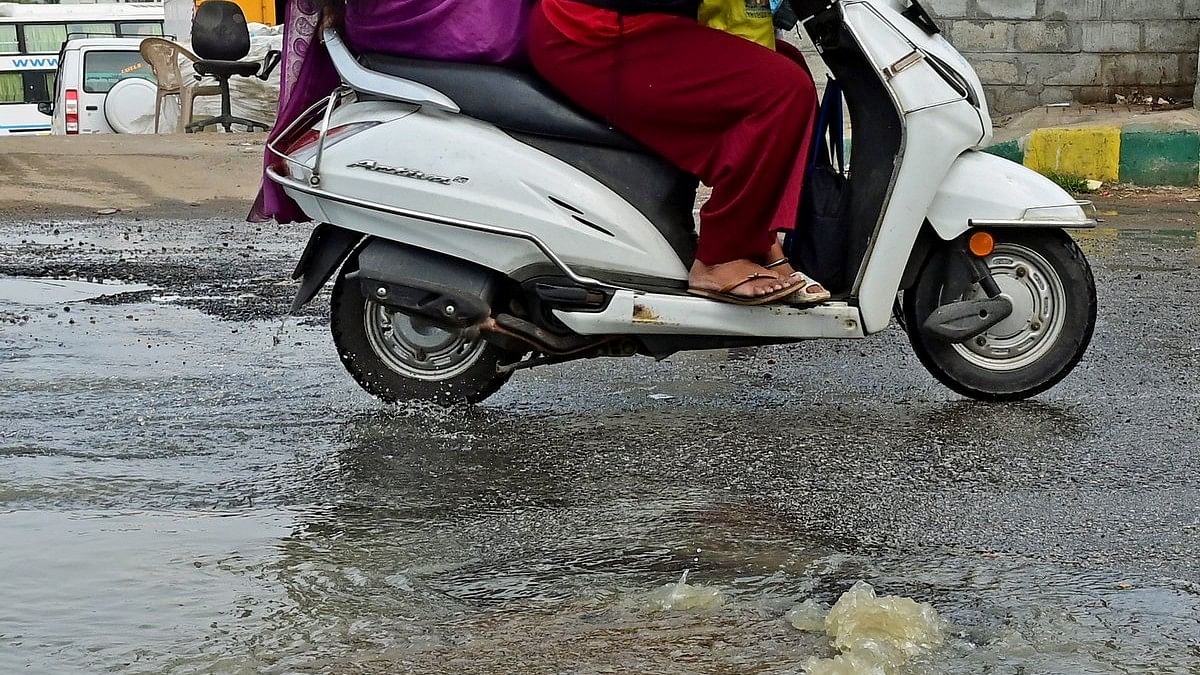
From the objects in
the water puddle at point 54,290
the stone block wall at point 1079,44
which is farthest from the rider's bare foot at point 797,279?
the stone block wall at point 1079,44

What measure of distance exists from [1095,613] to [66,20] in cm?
3020

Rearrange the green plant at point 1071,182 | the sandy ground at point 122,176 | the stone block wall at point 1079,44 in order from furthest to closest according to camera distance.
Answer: the stone block wall at point 1079,44, the green plant at point 1071,182, the sandy ground at point 122,176

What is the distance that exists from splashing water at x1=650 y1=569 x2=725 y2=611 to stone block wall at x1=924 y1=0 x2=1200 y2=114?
36.0 ft

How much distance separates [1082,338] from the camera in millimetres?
4199

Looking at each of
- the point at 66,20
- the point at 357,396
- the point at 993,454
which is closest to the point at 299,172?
the point at 357,396

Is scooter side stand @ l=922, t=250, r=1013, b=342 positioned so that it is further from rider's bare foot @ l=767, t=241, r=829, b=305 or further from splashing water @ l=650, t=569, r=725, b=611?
splashing water @ l=650, t=569, r=725, b=611

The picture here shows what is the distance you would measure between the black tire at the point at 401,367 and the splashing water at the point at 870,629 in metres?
1.78

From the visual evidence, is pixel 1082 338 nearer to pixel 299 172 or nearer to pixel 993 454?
pixel 993 454

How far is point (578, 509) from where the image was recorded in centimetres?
334

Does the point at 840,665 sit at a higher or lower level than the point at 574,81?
lower

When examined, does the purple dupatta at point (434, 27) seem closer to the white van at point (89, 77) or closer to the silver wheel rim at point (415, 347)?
the silver wheel rim at point (415, 347)

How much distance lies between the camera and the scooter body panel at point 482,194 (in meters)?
3.95

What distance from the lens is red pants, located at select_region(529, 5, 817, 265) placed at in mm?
3871

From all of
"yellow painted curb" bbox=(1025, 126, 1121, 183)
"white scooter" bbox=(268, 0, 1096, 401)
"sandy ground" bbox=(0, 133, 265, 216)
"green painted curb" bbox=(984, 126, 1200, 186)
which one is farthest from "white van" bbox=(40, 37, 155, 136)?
"white scooter" bbox=(268, 0, 1096, 401)
